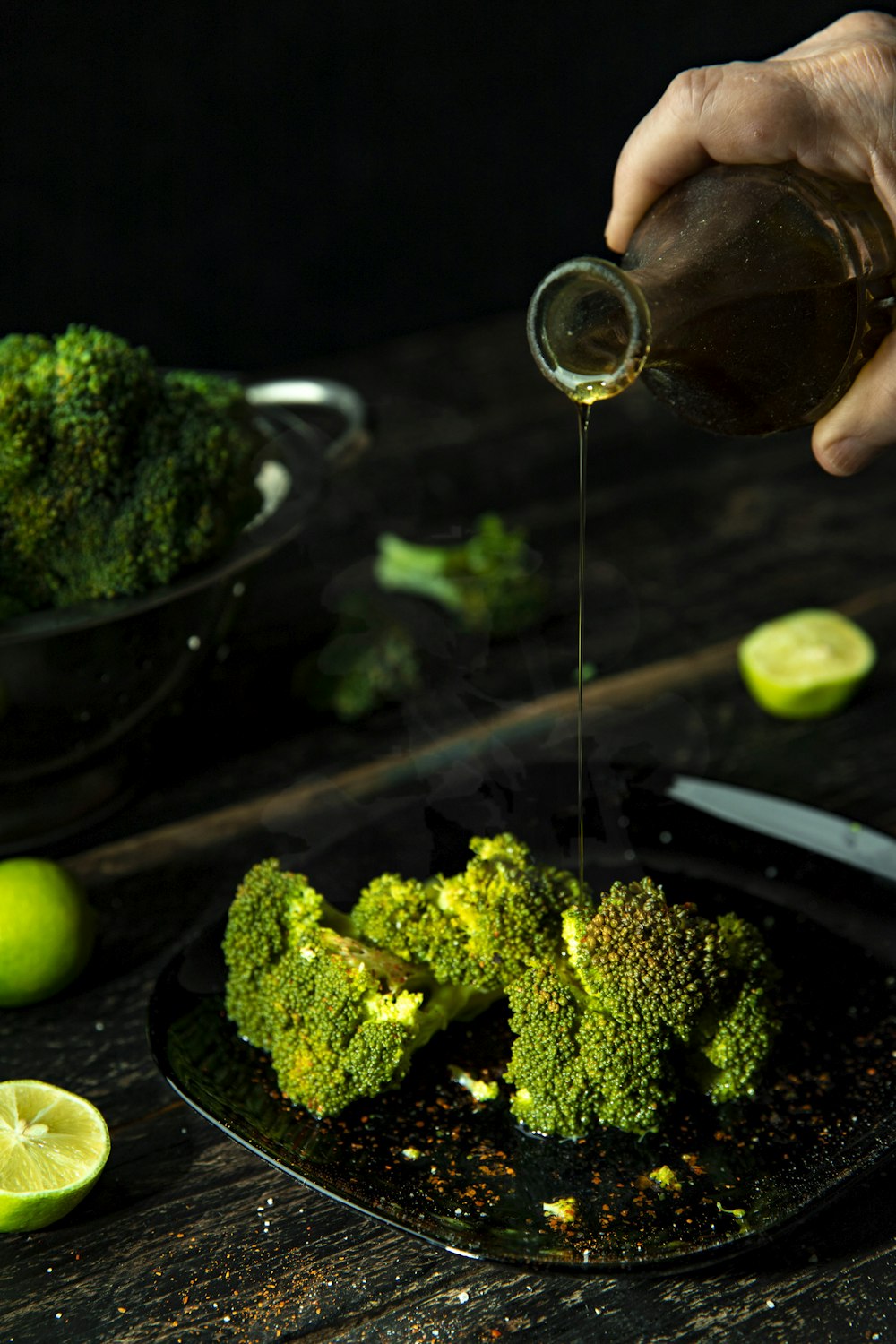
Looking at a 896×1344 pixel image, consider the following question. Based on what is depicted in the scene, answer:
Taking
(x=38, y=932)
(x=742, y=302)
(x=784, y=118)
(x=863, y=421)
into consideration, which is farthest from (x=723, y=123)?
(x=38, y=932)

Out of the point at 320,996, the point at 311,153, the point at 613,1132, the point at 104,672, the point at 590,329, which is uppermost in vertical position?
→ the point at 311,153

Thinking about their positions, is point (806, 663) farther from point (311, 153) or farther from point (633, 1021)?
point (311, 153)

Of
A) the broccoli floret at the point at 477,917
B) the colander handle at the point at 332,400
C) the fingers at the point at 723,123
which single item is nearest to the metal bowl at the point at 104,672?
the colander handle at the point at 332,400

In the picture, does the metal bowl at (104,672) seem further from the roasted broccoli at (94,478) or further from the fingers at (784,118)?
the fingers at (784,118)

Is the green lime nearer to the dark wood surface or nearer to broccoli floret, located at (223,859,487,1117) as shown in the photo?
the dark wood surface

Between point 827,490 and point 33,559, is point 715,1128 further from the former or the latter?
point 827,490

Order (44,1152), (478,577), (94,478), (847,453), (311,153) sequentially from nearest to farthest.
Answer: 1. (44,1152)
2. (847,453)
3. (94,478)
4. (478,577)
5. (311,153)

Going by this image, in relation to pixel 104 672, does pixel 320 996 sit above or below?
below
